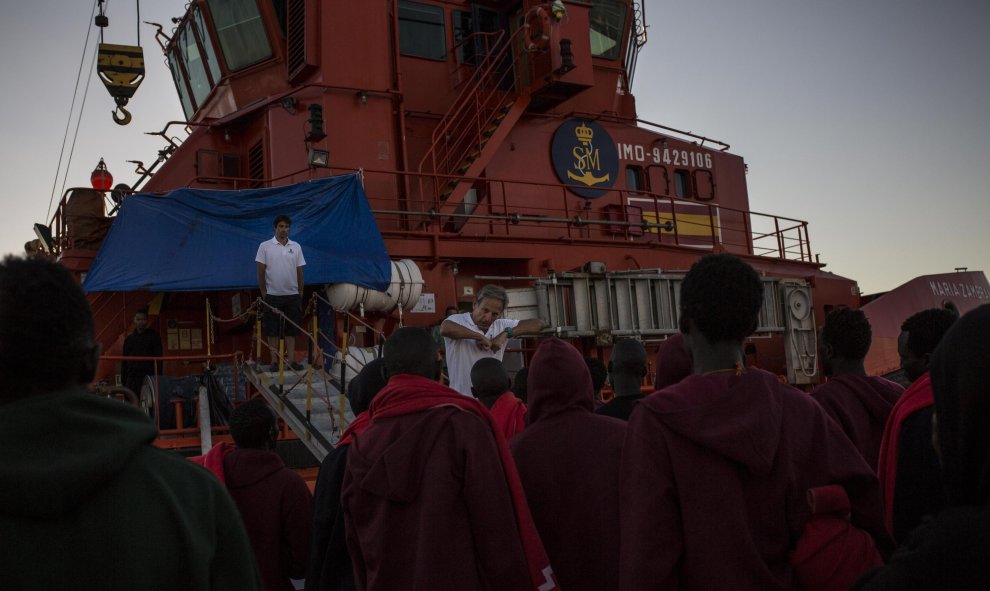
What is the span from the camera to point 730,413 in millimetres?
2402

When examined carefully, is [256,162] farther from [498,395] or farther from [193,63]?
[498,395]

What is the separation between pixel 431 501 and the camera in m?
3.05

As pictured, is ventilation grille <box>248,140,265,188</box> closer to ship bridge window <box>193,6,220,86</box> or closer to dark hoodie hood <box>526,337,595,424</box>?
ship bridge window <box>193,6,220,86</box>

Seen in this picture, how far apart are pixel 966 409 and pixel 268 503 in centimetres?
317

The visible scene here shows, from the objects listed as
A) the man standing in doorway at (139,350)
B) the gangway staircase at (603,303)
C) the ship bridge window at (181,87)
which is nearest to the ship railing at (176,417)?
the man standing in doorway at (139,350)

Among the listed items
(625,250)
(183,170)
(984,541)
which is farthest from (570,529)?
(183,170)

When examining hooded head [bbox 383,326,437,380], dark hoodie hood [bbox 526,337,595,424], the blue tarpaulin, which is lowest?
→ dark hoodie hood [bbox 526,337,595,424]

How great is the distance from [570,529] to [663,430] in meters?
0.99

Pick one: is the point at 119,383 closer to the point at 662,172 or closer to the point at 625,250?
the point at 625,250

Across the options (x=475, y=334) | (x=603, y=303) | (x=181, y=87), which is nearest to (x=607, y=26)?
(x=603, y=303)

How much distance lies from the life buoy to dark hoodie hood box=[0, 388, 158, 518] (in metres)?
12.5

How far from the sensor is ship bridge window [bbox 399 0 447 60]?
14.0m

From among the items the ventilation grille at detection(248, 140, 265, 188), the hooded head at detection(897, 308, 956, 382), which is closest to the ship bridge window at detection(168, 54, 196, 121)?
the ventilation grille at detection(248, 140, 265, 188)

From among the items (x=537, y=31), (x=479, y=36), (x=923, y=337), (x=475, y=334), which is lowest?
(x=923, y=337)
